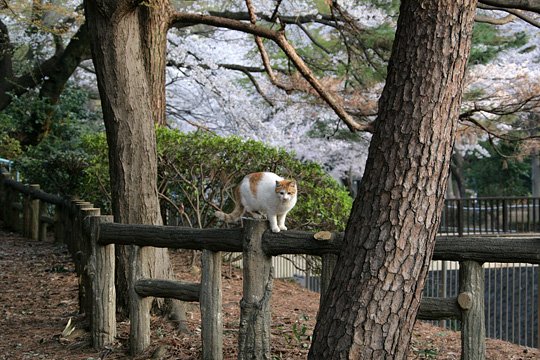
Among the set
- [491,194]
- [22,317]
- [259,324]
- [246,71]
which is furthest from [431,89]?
[491,194]

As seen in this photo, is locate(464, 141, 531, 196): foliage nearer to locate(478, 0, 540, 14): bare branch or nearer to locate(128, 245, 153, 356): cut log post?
locate(478, 0, 540, 14): bare branch

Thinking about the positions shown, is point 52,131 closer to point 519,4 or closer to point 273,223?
point 519,4

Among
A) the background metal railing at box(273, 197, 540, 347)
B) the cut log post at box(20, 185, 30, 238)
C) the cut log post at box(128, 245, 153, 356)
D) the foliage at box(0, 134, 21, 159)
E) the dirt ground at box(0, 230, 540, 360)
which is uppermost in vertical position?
the foliage at box(0, 134, 21, 159)

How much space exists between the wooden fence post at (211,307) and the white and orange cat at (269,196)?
0.56 metres

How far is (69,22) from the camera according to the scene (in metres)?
18.2

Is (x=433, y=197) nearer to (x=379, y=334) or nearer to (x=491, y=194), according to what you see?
(x=379, y=334)

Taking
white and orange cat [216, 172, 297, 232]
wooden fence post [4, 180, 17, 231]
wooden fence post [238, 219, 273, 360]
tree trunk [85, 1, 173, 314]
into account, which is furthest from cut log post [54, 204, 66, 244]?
wooden fence post [238, 219, 273, 360]

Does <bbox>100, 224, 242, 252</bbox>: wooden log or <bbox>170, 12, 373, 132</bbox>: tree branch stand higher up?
<bbox>170, 12, 373, 132</bbox>: tree branch

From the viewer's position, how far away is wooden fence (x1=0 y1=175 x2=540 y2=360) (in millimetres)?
4812

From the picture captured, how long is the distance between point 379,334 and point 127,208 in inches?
152

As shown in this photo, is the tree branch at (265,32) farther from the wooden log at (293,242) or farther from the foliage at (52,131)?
the foliage at (52,131)

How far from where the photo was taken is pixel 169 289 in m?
6.39

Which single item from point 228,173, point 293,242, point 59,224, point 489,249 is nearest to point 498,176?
point 59,224

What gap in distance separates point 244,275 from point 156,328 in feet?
Answer: 6.56
